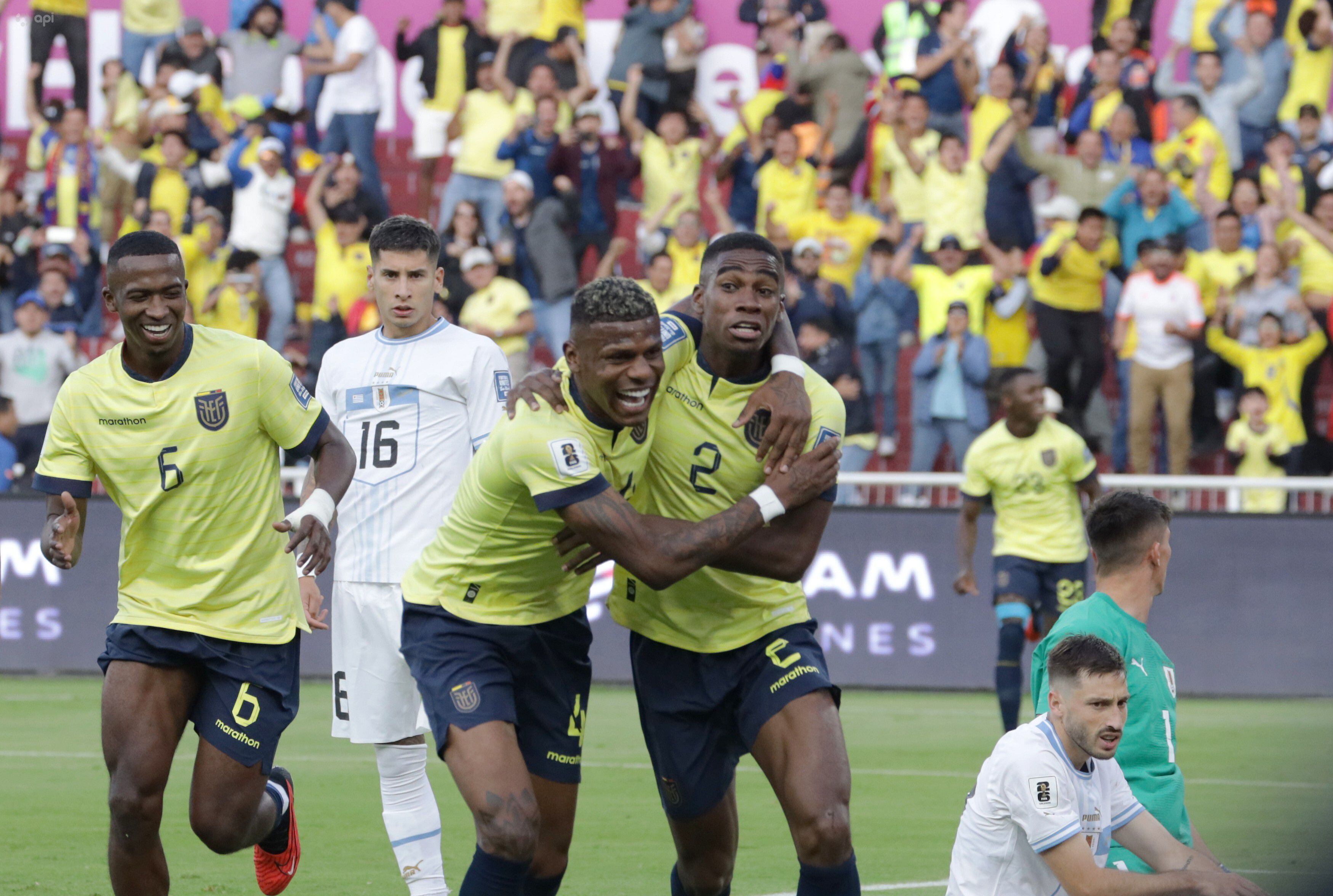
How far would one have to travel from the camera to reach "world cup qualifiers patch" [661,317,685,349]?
5.71 meters

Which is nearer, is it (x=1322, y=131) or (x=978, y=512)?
(x=978, y=512)

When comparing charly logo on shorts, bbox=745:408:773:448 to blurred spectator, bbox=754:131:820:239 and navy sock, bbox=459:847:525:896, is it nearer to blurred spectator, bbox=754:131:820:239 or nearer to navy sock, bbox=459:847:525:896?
navy sock, bbox=459:847:525:896

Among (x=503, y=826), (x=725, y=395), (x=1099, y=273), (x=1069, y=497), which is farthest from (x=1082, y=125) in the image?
(x=503, y=826)

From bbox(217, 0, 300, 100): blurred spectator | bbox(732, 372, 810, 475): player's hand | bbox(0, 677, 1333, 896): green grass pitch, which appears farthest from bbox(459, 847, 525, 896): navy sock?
bbox(217, 0, 300, 100): blurred spectator

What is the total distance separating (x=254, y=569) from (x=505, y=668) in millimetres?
1115

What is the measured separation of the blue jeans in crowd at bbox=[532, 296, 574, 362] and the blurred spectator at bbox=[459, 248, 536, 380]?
0.81 feet

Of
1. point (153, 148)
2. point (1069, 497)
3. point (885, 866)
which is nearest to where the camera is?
point (885, 866)

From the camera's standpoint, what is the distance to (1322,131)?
1630 cm

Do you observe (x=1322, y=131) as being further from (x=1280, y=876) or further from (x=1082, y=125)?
(x=1280, y=876)

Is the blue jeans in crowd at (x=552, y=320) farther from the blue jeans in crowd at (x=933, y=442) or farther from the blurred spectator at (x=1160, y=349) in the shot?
the blurred spectator at (x=1160, y=349)

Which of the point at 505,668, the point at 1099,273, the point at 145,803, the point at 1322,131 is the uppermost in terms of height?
the point at 1322,131

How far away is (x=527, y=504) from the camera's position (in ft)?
18.3

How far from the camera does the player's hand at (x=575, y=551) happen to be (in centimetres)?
541

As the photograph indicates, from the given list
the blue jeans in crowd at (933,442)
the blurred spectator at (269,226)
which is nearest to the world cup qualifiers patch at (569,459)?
the blue jeans in crowd at (933,442)
